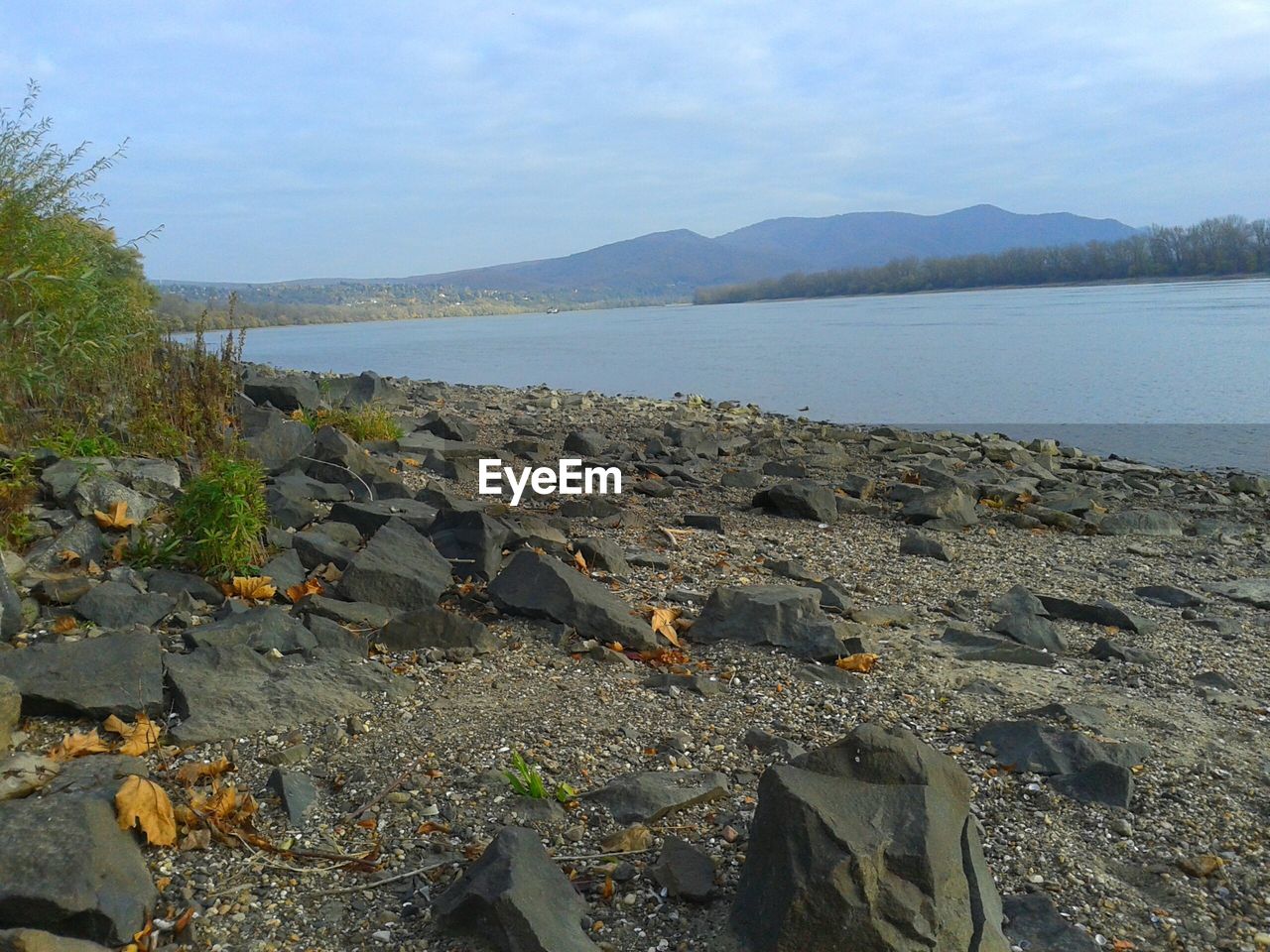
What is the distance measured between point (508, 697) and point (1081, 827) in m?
2.31

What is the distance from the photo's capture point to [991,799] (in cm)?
372

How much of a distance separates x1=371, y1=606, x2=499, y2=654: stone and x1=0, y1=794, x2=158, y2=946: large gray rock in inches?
76.9

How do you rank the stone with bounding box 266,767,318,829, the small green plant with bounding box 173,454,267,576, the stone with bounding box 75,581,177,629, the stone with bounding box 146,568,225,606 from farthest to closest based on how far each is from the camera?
the small green plant with bounding box 173,454,267,576
the stone with bounding box 146,568,225,606
the stone with bounding box 75,581,177,629
the stone with bounding box 266,767,318,829

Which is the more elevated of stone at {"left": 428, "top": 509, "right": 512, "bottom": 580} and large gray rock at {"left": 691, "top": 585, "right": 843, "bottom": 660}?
stone at {"left": 428, "top": 509, "right": 512, "bottom": 580}

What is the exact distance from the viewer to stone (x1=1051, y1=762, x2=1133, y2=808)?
147 inches

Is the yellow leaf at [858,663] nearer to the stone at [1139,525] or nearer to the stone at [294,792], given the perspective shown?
the stone at [294,792]

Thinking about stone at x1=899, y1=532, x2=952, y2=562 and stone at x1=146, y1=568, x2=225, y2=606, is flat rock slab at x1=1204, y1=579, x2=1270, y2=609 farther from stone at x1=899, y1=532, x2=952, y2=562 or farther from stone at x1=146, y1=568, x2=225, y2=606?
stone at x1=146, y1=568, x2=225, y2=606

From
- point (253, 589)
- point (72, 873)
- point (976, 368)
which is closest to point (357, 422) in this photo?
point (253, 589)

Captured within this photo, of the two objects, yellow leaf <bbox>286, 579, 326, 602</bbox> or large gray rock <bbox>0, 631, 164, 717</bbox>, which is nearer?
large gray rock <bbox>0, 631, 164, 717</bbox>

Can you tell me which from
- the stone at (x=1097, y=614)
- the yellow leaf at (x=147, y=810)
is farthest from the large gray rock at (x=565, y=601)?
the stone at (x=1097, y=614)

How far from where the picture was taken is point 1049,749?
13.1 feet

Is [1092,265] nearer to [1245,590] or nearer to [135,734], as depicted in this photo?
[1245,590]

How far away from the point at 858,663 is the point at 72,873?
3435mm

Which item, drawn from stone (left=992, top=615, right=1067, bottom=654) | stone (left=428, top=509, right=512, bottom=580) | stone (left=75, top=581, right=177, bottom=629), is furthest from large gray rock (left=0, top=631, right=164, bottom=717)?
stone (left=992, top=615, right=1067, bottom=654)
